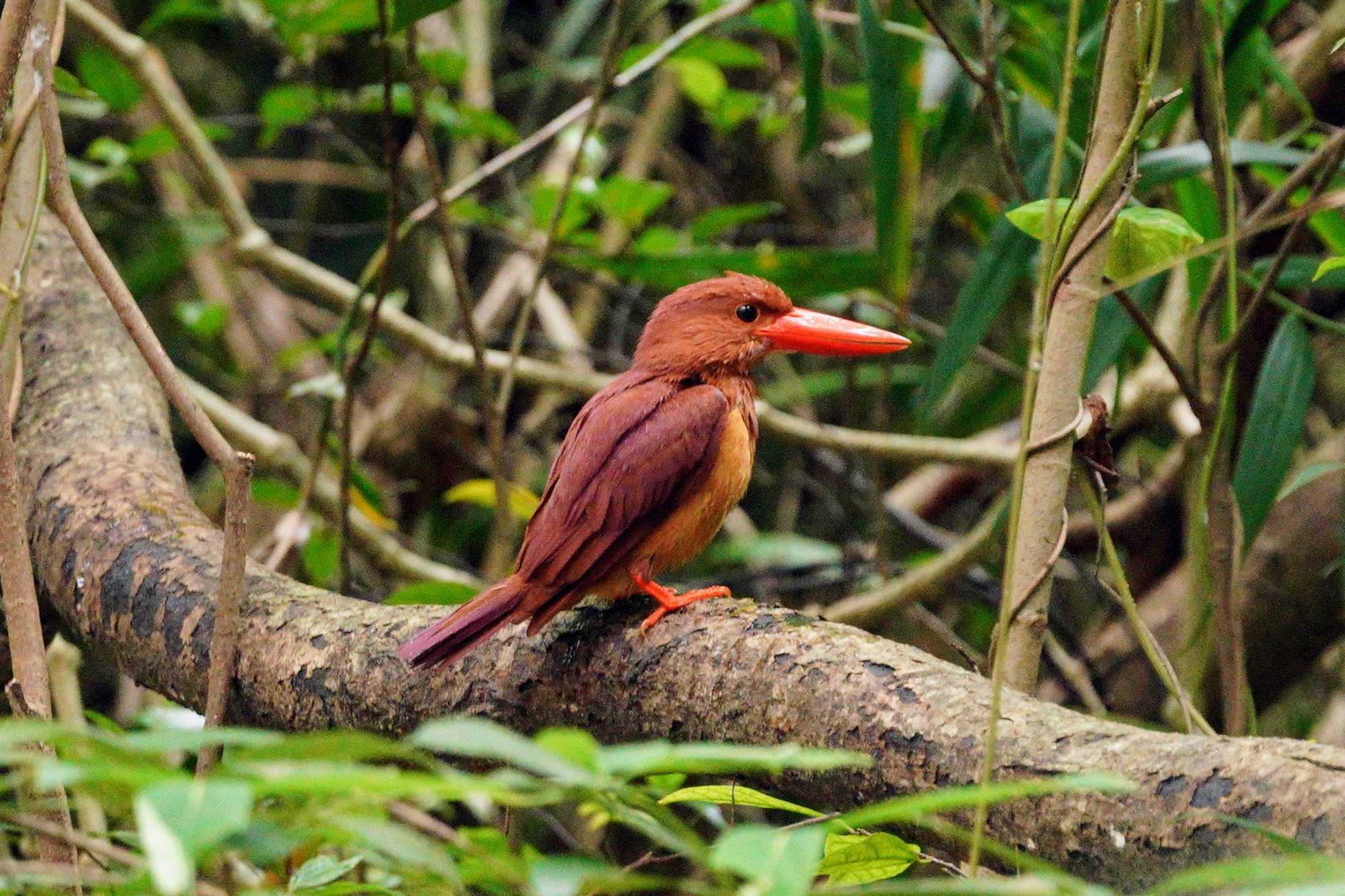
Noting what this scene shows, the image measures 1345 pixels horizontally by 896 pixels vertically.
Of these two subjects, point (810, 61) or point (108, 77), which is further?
point (108, 77)

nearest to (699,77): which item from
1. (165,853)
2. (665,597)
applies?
(665,597)

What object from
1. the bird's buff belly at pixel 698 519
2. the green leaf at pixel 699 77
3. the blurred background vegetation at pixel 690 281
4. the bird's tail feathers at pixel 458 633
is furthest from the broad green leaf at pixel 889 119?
the bird's tail feathers at pixel 458 633

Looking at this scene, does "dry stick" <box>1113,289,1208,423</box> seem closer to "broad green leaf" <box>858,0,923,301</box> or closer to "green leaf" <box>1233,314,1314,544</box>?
"green leaf" <box>1233,314,1314,544</box>

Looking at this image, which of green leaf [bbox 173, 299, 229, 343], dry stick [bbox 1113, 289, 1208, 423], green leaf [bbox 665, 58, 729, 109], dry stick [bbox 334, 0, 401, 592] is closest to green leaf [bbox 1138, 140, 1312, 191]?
dry stick [bbox 1113, 289, 1208, 423]

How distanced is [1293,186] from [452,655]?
50.4 inches

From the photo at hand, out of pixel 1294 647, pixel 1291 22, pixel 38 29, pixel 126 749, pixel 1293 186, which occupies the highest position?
pixel 1291 22

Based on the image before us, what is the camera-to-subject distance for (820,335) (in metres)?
2.18

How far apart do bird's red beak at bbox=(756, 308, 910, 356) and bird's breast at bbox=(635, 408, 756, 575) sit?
11.5 inches

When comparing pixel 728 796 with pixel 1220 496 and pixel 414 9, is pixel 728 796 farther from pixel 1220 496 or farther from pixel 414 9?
pixel 414 9

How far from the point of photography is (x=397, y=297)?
3170mm

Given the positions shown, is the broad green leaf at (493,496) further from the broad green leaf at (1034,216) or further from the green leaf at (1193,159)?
the broad green leaf at (1034,216)

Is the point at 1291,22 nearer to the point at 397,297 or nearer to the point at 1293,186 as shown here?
the point at 1293,186

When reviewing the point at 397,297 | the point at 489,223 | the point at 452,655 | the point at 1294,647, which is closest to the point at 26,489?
the point at 452,655

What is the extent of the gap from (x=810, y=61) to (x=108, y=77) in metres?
1.52
